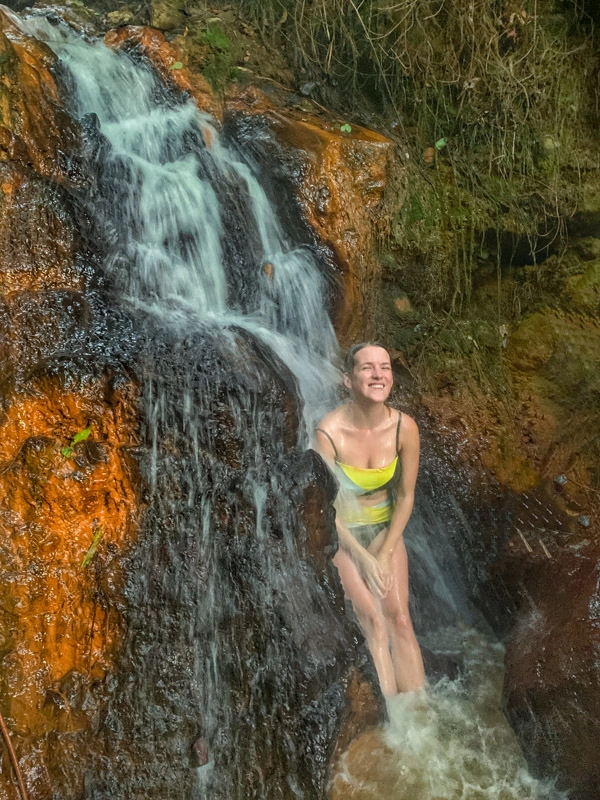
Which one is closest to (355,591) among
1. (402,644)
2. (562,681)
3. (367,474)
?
(402,644)

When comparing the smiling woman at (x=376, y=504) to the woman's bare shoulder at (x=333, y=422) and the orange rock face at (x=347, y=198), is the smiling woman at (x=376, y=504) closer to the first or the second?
the woman's bare shoulder at (x=333, y=422)

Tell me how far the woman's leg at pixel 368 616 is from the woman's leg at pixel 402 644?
0.06 meters

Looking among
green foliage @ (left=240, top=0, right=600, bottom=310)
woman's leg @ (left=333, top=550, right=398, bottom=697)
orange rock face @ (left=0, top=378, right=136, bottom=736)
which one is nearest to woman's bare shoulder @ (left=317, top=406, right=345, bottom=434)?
woman's leg @ (left=333, top=550, right=398, bottom=697)

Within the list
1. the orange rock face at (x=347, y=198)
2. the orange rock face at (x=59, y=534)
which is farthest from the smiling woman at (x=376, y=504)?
the orange rock face at (x=59, y=534)

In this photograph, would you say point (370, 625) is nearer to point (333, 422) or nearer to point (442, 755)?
point (442, 755)

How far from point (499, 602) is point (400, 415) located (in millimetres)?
1501

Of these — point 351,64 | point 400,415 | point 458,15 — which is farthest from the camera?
point 351,64

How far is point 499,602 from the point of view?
4355mm

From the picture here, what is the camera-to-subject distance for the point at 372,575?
3.59 metres

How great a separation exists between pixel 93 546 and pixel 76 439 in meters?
0.44

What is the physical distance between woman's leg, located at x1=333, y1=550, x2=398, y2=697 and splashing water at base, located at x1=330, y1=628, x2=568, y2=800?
0.15 m

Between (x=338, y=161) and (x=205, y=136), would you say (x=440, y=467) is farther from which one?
(x=205, y=136)

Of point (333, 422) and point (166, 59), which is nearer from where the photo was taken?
point (333, 422)

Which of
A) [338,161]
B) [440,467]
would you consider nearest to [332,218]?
[338,161]
